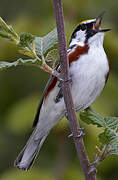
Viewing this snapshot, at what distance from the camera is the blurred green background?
10.6ft

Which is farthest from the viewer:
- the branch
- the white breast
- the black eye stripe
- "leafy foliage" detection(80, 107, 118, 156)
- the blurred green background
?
the blurred green background

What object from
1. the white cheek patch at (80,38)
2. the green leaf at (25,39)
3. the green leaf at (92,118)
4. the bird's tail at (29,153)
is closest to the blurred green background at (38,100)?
the bird's tail at (29,153)

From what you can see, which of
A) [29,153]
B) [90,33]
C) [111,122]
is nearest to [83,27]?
[90,33]

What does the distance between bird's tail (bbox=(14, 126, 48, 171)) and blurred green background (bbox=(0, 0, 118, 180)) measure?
0.35 meters

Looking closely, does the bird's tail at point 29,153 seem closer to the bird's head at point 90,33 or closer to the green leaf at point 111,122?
the bird's head at point 90,33

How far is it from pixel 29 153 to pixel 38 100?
2.51 ft

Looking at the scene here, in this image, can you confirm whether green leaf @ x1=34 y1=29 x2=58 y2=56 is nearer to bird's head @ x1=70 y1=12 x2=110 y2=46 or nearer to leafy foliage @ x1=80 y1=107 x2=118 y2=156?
leafy foliage @ x1=80 y1=107 x2=118 y2=156

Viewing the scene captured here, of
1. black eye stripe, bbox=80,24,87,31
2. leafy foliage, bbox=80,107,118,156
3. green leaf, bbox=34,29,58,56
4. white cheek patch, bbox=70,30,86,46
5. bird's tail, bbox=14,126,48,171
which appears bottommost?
bird's tail, bbox=14,126,48,171

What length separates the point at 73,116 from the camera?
5.16 ft

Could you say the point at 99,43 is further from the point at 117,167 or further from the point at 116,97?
the point at 117,167

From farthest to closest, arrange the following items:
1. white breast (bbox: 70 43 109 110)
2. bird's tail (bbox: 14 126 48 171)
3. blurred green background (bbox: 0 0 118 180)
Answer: blurred green background (bbox: 0 0 118 180) → bird's tail (bbox: 14 126 48 171) → white breast (bbox: 70 43 109 110)

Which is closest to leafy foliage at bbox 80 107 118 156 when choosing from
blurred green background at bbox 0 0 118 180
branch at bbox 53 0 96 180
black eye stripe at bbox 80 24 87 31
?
branch at bbox 53 0 96 180

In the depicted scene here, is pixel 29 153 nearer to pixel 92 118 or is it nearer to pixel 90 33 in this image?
pixel 90 33

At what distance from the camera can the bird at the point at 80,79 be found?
2.41 m
